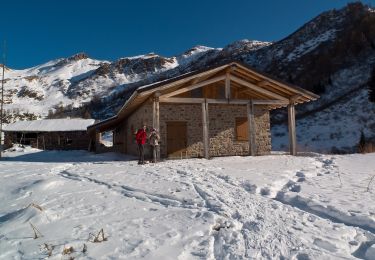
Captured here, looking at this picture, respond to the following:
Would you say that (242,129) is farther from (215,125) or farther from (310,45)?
(310,45)

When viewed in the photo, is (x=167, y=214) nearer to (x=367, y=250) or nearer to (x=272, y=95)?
(x=367, y=250)

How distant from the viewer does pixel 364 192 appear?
653cm

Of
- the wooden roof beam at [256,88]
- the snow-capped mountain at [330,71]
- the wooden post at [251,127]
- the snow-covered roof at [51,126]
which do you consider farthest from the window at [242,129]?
the snow-covered roof at [51,126]

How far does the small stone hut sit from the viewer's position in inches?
1362

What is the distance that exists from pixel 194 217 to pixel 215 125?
10.6 metres

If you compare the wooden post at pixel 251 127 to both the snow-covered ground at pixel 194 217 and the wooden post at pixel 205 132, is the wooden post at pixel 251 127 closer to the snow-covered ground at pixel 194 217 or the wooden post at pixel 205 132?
the wooden post at pixel 205 132

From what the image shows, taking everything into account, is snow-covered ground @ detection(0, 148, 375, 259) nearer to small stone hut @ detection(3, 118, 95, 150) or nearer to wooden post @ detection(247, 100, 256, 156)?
wooden post @ detection(247, 100, 256, 156)

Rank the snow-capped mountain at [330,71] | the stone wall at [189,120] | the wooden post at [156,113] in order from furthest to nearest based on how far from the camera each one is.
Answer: the snow-capped mountain at [330,71] < the stone wall at [189,120] < the wooden post at [156,113]

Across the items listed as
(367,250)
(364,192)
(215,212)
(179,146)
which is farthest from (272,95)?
(367,250)

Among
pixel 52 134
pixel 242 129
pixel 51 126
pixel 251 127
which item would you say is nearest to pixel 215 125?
pixel 242 129

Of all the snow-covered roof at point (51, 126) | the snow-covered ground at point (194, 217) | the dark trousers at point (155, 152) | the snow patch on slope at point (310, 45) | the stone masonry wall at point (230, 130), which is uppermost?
the snow patch on slope at point (310, 45)

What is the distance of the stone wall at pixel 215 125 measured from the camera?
14750mm

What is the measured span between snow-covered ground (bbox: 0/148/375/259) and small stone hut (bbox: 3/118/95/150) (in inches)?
1063

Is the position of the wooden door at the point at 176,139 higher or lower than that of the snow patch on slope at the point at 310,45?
lower
